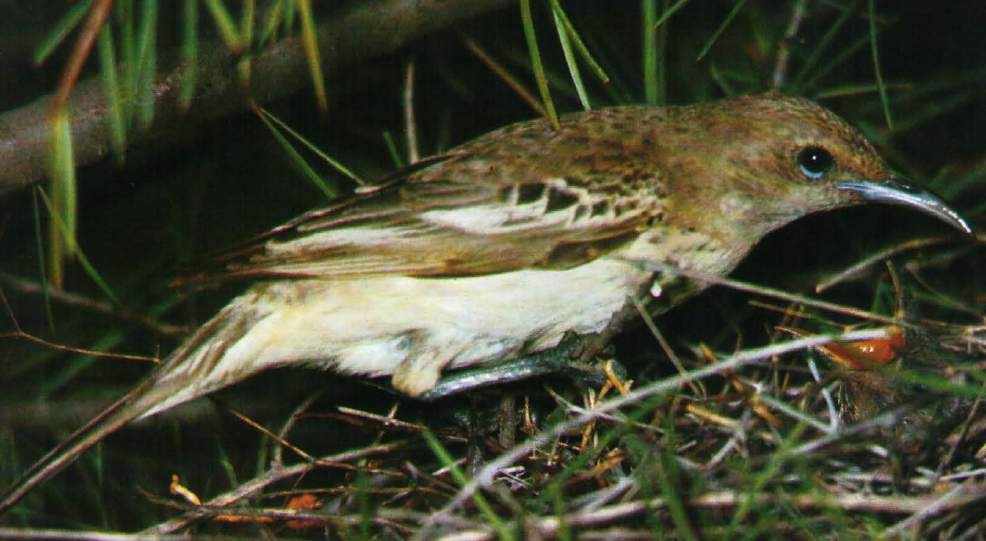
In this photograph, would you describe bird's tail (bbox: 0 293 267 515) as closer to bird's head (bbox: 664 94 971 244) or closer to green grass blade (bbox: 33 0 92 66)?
green grass blade (bbox: 33 0 92 66)

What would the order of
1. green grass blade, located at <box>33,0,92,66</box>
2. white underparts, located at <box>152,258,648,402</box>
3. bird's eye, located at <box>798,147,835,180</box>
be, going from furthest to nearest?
1. bird's eye, located at <box>798,147,835,180</box>
2. white underparts, located at <box>152,258,648,402</box>
3. green grass blade, located at <box>33,0,92,66</box>

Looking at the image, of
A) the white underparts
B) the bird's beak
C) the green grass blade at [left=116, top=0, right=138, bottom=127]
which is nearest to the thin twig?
the white underparts

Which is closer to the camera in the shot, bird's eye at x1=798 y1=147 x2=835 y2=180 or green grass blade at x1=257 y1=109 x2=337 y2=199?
green grass blade at x1=257 y1=109 x2=337 y2=199

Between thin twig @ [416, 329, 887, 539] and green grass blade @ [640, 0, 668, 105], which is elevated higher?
green grass blade @ [640, 0, 668, 105]

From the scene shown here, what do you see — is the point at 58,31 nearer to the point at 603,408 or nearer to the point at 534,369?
the point at 603,408

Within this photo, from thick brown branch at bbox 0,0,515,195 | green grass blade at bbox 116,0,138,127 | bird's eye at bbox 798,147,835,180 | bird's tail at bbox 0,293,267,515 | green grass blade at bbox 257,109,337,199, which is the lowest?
bird's tail at bbox 0,293,267,515

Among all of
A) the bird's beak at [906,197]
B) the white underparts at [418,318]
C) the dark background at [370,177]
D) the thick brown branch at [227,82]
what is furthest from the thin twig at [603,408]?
the thick brown branch at [227,82]

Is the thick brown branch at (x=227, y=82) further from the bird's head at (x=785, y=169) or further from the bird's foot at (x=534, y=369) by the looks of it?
the bird's foot at (x=534, y=369)
